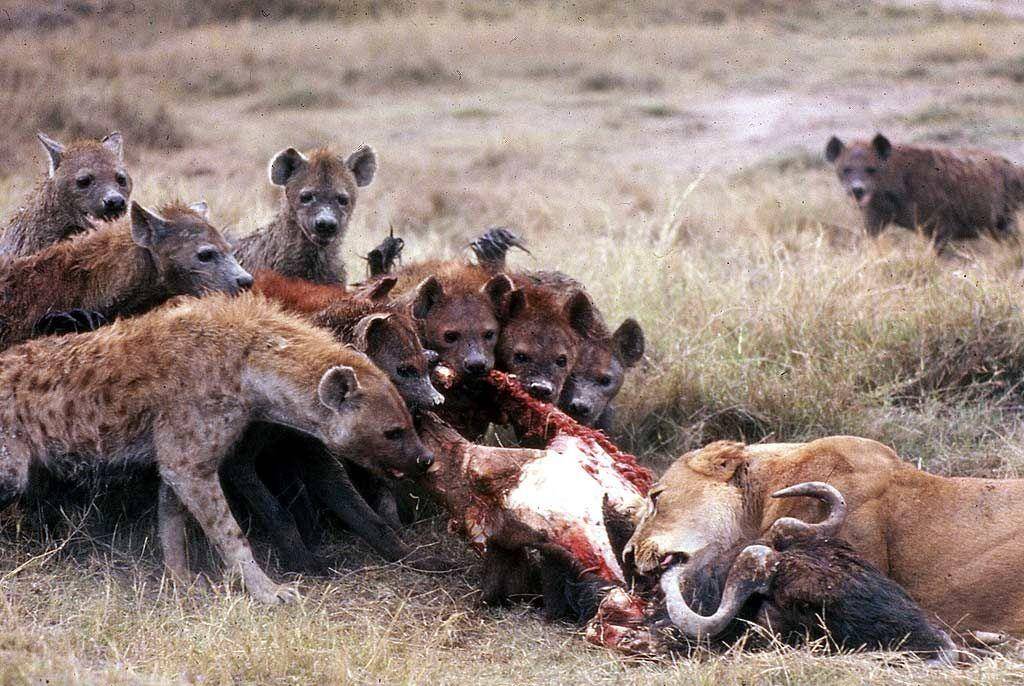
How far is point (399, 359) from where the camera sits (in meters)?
4.60

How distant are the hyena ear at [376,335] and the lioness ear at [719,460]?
43.2 inches

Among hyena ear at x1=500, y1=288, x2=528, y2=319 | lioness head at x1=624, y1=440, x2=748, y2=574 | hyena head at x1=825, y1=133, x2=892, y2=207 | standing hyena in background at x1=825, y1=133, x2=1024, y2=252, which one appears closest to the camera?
lioness head at x1=624, y1=440, x2=748, y2=574

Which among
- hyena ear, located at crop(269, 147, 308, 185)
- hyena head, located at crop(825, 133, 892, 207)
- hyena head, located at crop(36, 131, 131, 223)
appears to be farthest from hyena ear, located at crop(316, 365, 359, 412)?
hyena head, located at crop(825, 133, 892, 207)

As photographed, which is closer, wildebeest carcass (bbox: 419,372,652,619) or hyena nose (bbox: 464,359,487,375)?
wildebeest carcass (bbox: 419,372,652,619)

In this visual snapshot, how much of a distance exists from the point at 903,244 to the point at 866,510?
5126 millimetres

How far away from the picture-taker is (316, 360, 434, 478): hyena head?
13.8ft

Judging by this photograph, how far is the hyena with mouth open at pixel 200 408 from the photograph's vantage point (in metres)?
4.25

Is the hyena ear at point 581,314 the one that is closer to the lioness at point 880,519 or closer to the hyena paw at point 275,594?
the lioness at point 880,519

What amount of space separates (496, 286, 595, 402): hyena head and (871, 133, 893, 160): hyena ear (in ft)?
16.5

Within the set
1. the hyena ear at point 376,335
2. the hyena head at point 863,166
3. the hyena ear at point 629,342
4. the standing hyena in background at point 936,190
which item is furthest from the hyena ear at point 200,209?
the hyena head at point 863,166

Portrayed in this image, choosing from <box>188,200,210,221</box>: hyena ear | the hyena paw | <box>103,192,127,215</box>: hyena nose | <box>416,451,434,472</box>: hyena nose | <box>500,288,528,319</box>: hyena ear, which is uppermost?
<box>188,200,210,221</box>: hyena ear

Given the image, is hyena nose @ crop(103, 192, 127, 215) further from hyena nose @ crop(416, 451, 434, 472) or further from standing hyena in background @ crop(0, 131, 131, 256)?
hyena nose @ crop(416, 451, 434, 472)

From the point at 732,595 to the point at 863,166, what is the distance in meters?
6.47

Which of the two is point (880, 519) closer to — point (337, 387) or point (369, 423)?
point (369, 423)
